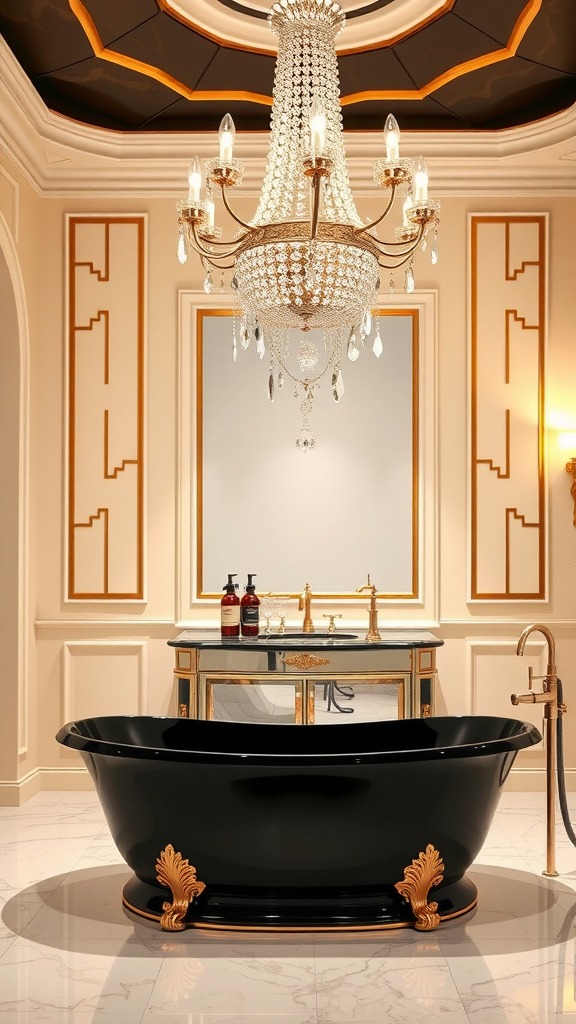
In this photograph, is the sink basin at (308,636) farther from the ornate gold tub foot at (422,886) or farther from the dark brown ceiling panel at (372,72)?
the dark brown ceiling panel at (372,72)

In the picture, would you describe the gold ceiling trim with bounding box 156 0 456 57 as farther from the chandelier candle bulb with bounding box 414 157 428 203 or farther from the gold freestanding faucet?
the gold freestanding faucet

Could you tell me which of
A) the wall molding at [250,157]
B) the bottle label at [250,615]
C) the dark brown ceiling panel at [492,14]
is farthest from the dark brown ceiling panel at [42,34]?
the bottle label at [250,615]

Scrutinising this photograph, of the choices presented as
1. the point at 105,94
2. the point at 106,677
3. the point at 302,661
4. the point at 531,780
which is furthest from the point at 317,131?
the point at 531,780

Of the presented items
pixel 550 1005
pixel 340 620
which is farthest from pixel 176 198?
pixel 550 1005

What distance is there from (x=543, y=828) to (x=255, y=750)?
1359mm

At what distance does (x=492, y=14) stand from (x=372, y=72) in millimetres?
581

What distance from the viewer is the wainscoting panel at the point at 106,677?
452 centimetres

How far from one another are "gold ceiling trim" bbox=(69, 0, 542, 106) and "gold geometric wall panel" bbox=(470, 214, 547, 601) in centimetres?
84

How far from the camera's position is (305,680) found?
395 centimetres

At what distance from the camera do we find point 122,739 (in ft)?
11.0

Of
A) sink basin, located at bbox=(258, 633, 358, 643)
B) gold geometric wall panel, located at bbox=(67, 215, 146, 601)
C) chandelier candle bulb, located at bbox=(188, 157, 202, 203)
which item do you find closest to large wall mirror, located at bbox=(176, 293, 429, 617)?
gold geometric wall panel, located at bbox=(67, 215, 146, 601)

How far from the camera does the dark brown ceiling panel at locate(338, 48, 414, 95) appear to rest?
366cm

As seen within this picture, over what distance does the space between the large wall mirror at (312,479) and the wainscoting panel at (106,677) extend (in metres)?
0.38

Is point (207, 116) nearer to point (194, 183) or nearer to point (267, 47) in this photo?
point (267, 47)
